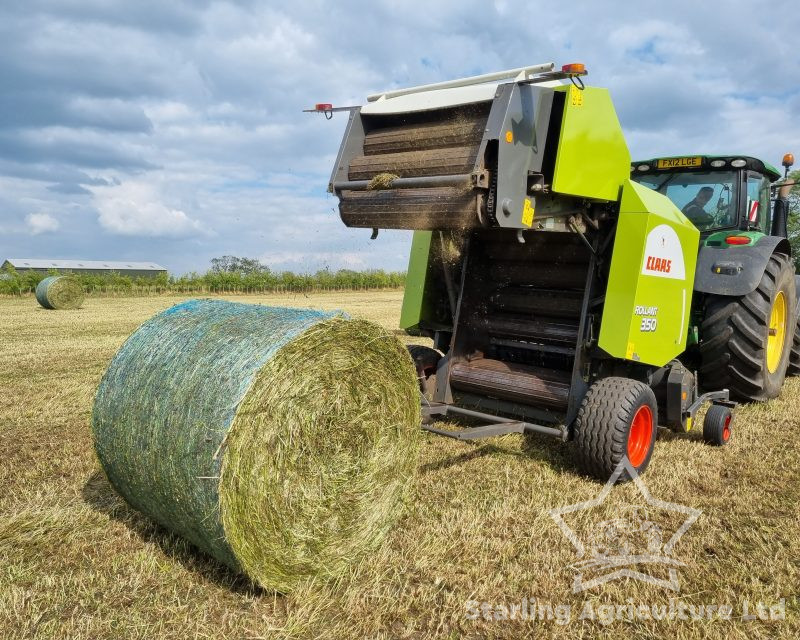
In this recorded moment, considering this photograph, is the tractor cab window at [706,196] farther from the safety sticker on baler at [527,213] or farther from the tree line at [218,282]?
the tree line at [218,282]

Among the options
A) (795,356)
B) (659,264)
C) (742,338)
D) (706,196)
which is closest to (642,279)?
(659,264)

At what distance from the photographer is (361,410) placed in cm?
328

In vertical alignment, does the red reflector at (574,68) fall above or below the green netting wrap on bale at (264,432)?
above

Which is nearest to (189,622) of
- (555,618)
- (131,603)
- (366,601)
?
(131,603)

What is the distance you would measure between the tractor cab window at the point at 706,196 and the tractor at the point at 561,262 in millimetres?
13

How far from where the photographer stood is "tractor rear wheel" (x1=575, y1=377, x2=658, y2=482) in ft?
13.3

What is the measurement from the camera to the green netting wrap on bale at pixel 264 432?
273cm

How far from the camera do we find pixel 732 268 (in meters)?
5.34

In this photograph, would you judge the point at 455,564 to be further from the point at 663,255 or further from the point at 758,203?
the point at 758,203

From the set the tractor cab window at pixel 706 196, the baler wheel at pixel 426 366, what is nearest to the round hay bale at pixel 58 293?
the baler wheel at pixel 426 366

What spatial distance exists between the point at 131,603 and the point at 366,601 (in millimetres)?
981

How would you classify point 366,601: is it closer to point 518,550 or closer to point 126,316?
point 518,550

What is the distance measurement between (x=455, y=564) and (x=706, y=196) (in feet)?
15.1

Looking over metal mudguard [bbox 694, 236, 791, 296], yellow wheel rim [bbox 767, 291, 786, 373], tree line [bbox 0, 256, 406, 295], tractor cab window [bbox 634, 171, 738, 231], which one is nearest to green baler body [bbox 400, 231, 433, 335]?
metal mudguard [bbox 694, 236, 791, 296]
